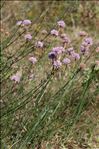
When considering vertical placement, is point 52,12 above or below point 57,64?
→ below

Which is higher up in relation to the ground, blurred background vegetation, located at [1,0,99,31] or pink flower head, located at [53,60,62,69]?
pink flower head, located at [53,60,62,69]

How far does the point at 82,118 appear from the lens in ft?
8.82

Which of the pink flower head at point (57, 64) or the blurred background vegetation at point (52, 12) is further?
the blurred background vegetation at point (52, 12)

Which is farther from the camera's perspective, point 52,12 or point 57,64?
point 52,12

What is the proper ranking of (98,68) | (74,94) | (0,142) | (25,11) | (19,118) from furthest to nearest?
1. (25,11)
2. (74,94)
3. (98,68)
4. (19,118)
5. (0,142)

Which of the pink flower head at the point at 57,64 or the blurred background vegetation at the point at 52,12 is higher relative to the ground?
the pink flower head at the point at 57,64

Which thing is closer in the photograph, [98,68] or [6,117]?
[6,117]

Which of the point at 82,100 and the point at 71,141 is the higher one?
the point at 82,100

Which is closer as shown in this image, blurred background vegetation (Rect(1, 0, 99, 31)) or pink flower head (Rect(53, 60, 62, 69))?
pink flower head (Rect(53, 60, 62, 69))

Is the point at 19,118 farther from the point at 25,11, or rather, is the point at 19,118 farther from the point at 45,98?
the point at 25,11

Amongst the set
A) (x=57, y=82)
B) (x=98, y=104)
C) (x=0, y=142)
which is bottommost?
(x=98, y=104)

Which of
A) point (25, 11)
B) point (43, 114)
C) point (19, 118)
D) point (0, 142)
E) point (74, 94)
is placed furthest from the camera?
point (25, 11)

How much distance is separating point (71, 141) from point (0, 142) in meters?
0.50

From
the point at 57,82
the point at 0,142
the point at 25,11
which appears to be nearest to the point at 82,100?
the point at 0,142
